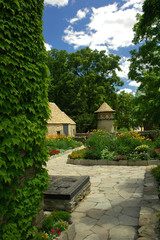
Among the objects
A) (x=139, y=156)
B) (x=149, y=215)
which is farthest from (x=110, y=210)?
(x=139, y=156)

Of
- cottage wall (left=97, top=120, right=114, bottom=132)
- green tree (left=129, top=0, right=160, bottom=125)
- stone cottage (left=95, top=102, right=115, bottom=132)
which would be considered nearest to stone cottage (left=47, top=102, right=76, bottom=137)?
stone cottage (left=95, top=102, right=115, bottom=132)

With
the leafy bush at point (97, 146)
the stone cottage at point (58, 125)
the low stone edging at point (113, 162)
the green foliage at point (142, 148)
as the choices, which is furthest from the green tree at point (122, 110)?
the low stone edging at point (113, 162)

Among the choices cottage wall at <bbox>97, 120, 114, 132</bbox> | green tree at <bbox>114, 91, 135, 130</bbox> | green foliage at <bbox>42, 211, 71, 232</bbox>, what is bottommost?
green foliage at <bbox>42, 211, 71, 232</bbox>

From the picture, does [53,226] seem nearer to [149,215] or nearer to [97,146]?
[149,215]

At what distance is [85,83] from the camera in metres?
34.3

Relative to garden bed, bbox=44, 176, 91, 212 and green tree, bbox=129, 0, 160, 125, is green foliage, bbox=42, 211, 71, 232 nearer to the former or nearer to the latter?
garden bed, bbox=44, 176, 91, 212

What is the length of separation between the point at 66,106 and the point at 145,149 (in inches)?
1125

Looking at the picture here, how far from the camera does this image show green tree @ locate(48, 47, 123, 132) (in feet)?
110

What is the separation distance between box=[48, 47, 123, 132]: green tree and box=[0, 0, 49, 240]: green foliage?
29.1 metres

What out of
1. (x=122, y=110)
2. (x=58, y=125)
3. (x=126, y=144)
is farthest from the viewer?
(x=122, y=110)

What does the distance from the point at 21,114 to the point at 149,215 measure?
339 cm

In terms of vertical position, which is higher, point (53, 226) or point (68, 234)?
point (53, 226)

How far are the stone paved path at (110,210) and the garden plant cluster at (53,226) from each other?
15.9 inches

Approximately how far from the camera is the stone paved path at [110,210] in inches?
142
